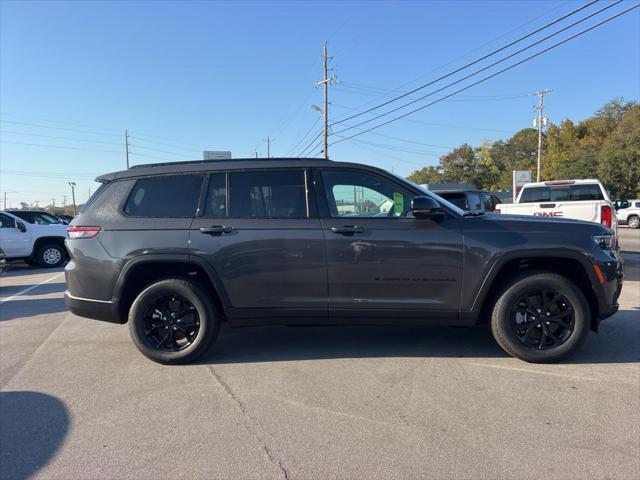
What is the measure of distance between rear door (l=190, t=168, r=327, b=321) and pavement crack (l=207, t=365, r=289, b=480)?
68 cm

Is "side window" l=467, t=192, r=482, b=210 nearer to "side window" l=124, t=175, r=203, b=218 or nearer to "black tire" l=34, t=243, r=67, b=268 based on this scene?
"side window" l=124, t=175, r=203, b=218

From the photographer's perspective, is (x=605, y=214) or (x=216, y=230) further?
(x=605, y=214)

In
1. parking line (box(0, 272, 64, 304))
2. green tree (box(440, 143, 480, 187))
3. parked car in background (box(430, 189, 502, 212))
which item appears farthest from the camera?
green tree (box(440, 143, 480, 187))

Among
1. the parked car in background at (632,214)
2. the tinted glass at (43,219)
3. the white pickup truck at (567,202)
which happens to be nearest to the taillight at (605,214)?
the white pickup truck at (567,202)

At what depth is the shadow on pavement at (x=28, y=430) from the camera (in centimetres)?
273

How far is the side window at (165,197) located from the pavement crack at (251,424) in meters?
1.59

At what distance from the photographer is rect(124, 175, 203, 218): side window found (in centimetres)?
434

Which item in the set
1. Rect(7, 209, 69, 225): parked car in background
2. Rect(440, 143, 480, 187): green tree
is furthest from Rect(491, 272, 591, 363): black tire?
Rect(440, 143, 480, 187): green tree

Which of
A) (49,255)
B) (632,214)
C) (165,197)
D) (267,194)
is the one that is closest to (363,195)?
(267,194)

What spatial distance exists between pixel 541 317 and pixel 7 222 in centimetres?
1353

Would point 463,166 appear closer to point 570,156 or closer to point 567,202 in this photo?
point 570,156

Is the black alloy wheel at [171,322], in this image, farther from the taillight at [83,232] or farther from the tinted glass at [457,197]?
the tinted glass at [457,197]

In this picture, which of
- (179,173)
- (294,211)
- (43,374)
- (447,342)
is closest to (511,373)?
(447,342)

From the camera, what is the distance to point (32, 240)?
12750 mm
